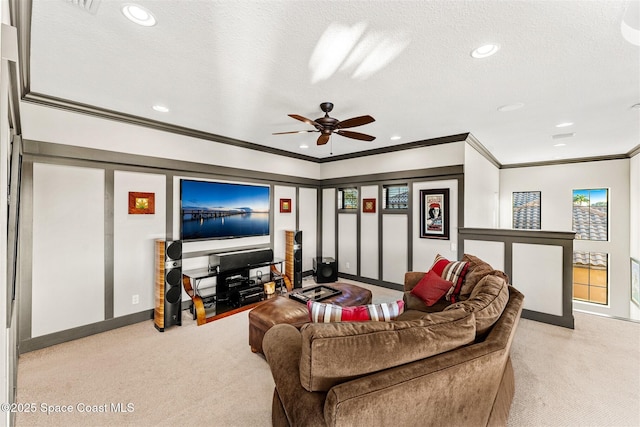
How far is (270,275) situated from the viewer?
15.8 ft

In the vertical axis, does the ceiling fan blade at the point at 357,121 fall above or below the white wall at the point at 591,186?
above

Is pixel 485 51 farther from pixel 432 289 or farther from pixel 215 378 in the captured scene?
pixel 215 378

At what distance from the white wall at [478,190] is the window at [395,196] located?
98 cm

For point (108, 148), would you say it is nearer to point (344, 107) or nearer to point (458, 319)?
point (344, 107)

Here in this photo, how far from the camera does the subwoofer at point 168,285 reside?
3378 mm

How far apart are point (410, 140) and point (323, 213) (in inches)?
97.9

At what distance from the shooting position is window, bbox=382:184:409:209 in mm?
4969

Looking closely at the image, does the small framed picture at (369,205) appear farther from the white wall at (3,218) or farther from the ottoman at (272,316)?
the white wall at (3,218)

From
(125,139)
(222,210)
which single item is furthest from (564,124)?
(125,139)

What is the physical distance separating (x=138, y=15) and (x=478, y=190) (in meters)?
5.31

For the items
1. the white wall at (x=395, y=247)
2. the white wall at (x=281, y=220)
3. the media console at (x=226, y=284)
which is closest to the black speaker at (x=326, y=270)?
the white wall at (x=281, y=220)

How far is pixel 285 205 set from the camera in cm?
546

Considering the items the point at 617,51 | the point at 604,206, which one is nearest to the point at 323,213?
the point at 617,51

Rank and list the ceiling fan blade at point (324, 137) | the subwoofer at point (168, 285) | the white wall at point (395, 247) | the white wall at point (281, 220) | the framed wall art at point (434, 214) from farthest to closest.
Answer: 1. the white wall at point (281, 220)
2. the white wall at point (395, 247)
3. the framed wall art at point (434, 214)
4. the subwoofer at point (168, 285)
5. the ceiling fan blade at point (324, 137)
